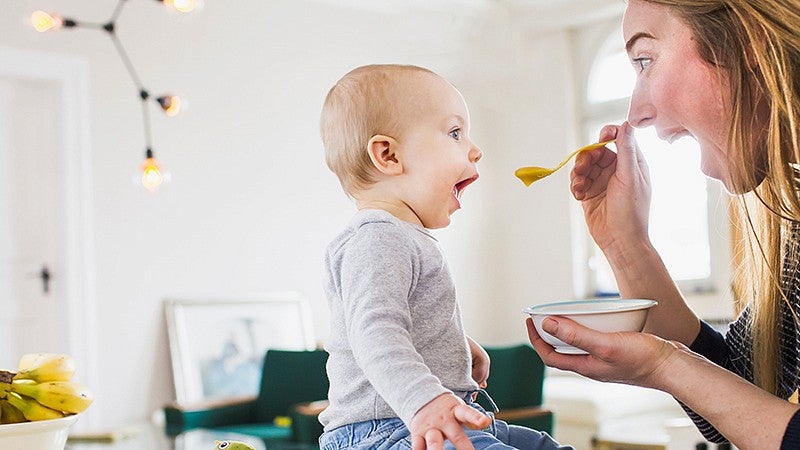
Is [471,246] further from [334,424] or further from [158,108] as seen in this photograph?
[334,424]

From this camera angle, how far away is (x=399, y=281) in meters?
1.23

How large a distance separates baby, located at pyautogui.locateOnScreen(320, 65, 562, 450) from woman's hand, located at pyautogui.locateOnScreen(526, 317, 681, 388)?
116mm

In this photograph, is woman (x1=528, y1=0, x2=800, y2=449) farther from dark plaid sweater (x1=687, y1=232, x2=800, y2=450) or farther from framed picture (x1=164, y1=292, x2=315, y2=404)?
framed picture (x1=164, y1=292, x2=315, y2=404)

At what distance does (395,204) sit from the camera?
141cm

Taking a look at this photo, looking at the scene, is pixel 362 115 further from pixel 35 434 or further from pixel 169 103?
pixel 169 103

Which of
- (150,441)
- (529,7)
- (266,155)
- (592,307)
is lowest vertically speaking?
(150,441)

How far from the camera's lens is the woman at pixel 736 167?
1.23m

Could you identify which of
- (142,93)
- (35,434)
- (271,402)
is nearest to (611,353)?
(35,434)

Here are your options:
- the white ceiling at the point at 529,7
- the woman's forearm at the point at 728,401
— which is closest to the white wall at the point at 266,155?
the white ceiling at the point at 529,7

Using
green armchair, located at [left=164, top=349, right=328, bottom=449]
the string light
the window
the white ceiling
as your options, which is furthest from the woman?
the white ceiling

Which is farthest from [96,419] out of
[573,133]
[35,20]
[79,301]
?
[573,133]

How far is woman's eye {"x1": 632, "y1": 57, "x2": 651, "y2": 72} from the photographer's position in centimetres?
140

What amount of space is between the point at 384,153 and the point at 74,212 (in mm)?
4399

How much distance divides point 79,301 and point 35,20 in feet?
5.50
